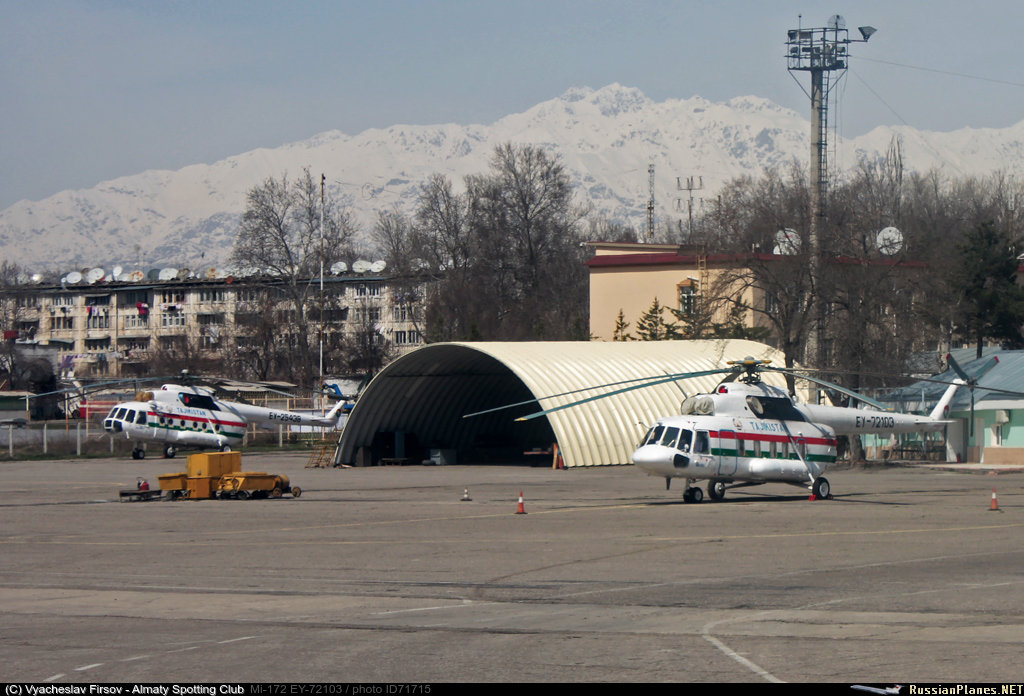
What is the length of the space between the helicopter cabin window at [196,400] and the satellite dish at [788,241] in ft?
89.6

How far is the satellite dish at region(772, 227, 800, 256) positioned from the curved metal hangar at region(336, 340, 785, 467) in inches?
175

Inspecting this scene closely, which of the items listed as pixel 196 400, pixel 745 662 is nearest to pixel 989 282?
pixel 196 400

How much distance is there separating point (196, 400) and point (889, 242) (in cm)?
3361

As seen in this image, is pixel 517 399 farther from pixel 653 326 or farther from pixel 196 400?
pixel 196 400

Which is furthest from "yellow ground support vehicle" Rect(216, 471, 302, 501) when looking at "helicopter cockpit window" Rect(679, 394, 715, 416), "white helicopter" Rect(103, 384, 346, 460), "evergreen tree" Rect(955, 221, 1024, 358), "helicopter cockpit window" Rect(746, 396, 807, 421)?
"evergreen tree" Rect(955, 221, 1024, 358)

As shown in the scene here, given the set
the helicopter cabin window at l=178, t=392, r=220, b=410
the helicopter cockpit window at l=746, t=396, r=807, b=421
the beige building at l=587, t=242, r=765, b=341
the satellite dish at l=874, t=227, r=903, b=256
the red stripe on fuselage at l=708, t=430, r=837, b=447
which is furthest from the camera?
the beige building at l=587, t=242, r=765, b=341

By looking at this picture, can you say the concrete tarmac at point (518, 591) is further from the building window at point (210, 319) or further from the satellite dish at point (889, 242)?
the building window at point (210, 319)

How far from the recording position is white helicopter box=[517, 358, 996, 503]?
84.4 feet

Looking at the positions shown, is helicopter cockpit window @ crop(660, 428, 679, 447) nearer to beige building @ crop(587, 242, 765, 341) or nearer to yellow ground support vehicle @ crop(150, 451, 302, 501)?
yellow ground support vehicle @ crop(150, 451, 302, 501)

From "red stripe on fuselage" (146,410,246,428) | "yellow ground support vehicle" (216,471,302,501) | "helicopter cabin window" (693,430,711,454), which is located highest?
"helicopter cabin window" (693,430,711,454)

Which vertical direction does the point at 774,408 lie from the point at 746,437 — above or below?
above

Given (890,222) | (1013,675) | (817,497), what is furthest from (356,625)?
(890,222)

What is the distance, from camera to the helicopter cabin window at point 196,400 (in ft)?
166

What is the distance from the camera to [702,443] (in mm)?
25906
